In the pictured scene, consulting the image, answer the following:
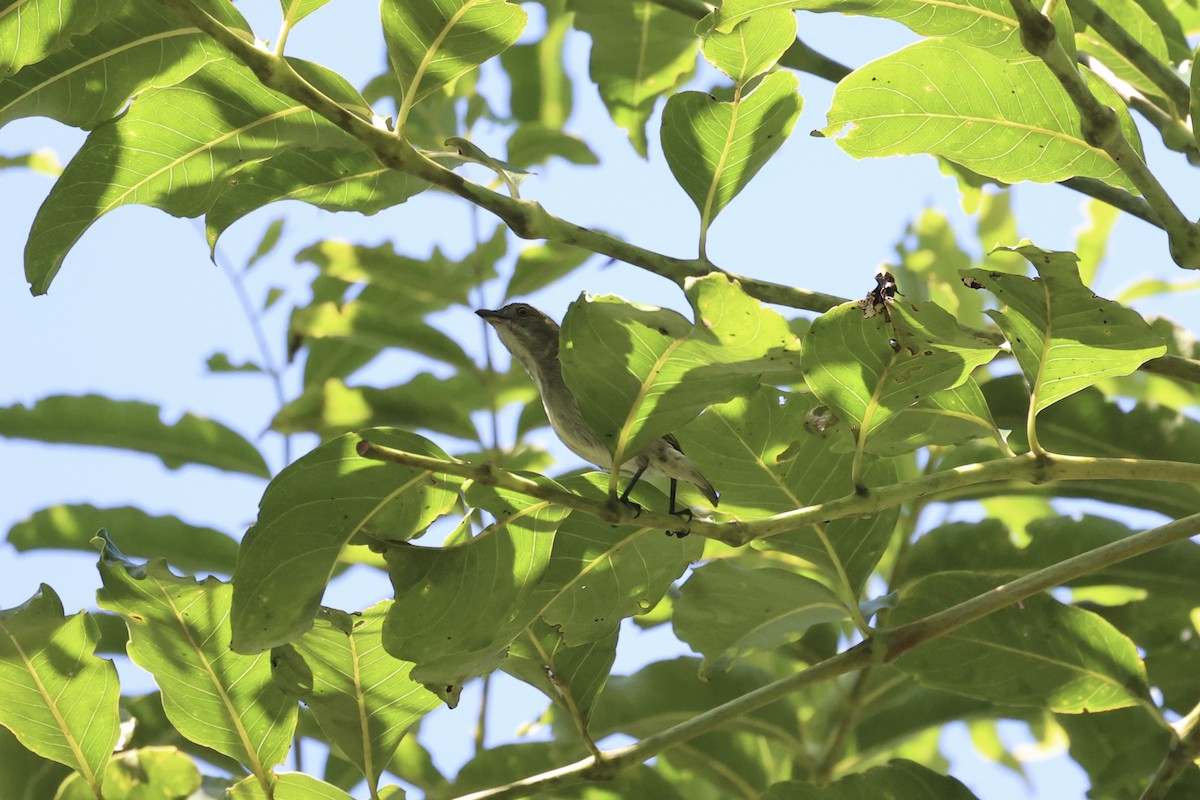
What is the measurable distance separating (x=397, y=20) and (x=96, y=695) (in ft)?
4.66

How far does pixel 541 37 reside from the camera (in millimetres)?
4422

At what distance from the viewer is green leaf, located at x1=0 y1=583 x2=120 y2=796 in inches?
89.4

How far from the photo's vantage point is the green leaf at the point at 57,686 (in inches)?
89.4

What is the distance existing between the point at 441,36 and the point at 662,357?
74cm

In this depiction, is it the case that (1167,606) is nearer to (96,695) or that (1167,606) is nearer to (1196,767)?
(1196,767)

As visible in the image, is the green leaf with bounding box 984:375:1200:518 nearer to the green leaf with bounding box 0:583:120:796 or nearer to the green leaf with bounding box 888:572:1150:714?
the green leaf with bounding box 888:572:1150:714

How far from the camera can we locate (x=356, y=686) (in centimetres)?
225

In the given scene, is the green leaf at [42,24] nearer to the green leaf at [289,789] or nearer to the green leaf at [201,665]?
the green leaf at [201,665]

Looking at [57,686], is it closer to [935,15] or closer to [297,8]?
[297,8]

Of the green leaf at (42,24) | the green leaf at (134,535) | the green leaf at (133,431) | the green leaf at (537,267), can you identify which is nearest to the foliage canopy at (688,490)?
the green leaf at (42,24)

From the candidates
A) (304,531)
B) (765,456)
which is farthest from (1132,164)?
(304,531)

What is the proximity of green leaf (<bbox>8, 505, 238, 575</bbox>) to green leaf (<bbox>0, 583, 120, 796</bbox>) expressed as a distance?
1283mm

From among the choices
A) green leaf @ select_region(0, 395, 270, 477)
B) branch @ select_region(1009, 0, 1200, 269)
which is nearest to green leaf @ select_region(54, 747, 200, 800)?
green leaf @ select_region(0, 395, 270, 477)

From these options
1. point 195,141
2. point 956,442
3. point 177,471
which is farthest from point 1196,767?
point 177,471
